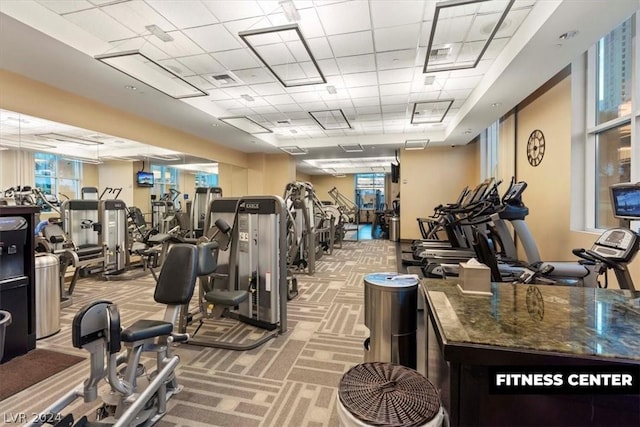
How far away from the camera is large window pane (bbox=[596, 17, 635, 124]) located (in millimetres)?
3768

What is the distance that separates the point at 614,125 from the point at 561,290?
3.69 metres

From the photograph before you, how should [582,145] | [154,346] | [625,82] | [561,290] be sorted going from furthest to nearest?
[582,145] < [625,82] < [154,346] < [561,290]

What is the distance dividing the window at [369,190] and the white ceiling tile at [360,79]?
14.5m

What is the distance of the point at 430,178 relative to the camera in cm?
1048

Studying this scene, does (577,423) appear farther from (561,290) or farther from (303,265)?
(303,265)

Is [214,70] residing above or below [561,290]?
above

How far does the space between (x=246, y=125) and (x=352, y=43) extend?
466 cm

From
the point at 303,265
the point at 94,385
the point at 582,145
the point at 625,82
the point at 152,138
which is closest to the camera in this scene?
the point at 94,385

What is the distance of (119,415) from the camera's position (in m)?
1.80

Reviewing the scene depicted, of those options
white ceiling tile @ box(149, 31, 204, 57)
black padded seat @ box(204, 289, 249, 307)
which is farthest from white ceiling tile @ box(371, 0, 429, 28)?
black padded seat @ box(204, 289, 249, 307)

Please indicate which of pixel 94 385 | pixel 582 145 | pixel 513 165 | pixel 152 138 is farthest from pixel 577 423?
pixel 152 138

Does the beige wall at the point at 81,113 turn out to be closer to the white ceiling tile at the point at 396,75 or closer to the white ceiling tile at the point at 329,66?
the white ceiling tile at the point at 329,66

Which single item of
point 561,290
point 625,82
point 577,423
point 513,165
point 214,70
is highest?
point 214,70

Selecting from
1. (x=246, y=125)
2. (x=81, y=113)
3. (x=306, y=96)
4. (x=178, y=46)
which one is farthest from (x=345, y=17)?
(x=246, y=125)
